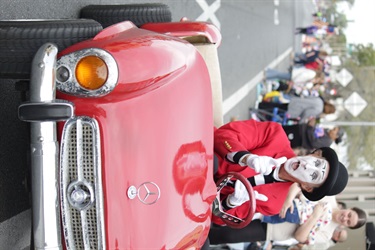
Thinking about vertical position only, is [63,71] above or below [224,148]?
above

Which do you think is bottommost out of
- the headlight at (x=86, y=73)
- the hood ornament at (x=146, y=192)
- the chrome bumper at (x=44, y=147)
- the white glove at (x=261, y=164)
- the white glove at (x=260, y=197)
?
the white glove at (x=260, y=197)

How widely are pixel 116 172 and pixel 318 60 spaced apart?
1313 cm

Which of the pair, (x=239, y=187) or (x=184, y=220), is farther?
(x=239, y=187)

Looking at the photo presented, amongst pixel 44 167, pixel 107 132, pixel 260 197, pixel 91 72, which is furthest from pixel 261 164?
pixel 44 167

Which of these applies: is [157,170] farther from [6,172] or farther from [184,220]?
[6,172]

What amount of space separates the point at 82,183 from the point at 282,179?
1564mm

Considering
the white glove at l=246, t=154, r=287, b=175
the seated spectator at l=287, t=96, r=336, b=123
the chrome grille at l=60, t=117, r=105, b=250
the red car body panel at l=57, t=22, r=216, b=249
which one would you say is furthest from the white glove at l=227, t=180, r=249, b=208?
the seated spectator at l=287, t=96, r=336, b=123

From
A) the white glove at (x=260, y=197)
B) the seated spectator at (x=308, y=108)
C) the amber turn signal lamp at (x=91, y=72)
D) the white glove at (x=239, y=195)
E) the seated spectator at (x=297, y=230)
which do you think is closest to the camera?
the amber turn signal lamp at (x=91, y=72)

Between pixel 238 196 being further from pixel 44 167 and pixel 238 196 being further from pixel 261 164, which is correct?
pixel 44 167

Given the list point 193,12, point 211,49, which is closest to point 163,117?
point 211,49

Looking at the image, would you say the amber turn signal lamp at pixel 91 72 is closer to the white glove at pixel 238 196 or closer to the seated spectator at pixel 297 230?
the white glove at pixel 238 196

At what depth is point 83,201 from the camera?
263 cm

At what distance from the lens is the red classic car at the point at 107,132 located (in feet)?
8.32

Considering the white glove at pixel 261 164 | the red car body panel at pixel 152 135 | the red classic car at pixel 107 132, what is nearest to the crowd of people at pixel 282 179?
the white glove at pixel 261 164
